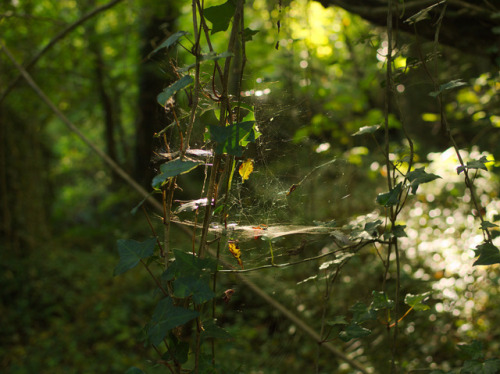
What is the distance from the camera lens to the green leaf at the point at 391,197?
3.59 ft

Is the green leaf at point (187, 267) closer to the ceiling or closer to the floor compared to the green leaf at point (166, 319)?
closer to the ceiling

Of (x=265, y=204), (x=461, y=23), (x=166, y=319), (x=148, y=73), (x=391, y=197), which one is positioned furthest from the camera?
(x=148, y=73)

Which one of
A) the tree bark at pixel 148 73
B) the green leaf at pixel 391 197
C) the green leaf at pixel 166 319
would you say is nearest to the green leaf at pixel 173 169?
the green leaf at pixel 166 319

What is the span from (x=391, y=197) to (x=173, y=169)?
61 centimetres

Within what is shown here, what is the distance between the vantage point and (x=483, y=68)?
3.97 m

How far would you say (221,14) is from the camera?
40.0 inches

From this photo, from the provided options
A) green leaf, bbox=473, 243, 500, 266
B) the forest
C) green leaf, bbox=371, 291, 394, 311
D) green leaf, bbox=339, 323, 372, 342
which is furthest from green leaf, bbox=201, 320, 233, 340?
green leaf, bbox=473, 243, 500, 266

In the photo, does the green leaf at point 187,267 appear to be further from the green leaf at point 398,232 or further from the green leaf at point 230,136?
the green leaf at point 398,232

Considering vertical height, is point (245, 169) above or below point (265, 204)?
above

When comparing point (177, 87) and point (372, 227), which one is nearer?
point (177, 87)

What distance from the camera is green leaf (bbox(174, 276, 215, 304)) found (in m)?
0.90

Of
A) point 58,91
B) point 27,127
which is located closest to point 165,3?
point 58,91

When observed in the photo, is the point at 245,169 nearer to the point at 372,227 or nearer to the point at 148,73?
the point at 372,227

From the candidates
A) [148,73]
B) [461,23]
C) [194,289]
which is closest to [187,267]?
[194,289]
